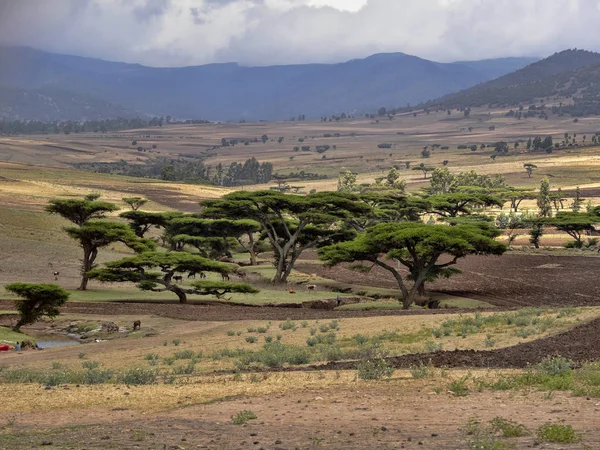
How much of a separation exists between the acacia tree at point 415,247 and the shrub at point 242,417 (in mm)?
30744

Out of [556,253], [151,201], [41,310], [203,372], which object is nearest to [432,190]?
[151,201]

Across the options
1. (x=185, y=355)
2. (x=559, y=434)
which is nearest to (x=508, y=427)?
(x=559, y=434)

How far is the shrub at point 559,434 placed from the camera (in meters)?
11.3

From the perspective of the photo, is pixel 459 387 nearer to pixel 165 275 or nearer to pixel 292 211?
pixel 165 275

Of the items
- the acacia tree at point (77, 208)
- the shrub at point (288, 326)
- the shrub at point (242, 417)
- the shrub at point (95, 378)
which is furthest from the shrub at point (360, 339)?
the acacia tree at point (77, 208)

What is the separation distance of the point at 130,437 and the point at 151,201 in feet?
375

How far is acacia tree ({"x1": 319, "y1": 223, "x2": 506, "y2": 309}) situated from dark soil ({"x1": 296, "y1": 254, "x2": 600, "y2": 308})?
125 inches

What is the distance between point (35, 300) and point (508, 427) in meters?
29.8

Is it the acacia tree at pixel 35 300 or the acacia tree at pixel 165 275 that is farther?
the acacia tree at pixel 165 275

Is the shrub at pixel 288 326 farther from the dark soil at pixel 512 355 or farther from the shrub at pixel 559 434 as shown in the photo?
the shrub at pixel 559 434

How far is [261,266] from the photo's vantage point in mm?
68250

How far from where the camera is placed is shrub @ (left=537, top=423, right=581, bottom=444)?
1127cm

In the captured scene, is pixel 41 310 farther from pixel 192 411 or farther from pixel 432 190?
pixel 432 190

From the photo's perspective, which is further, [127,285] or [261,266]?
[261,266]
